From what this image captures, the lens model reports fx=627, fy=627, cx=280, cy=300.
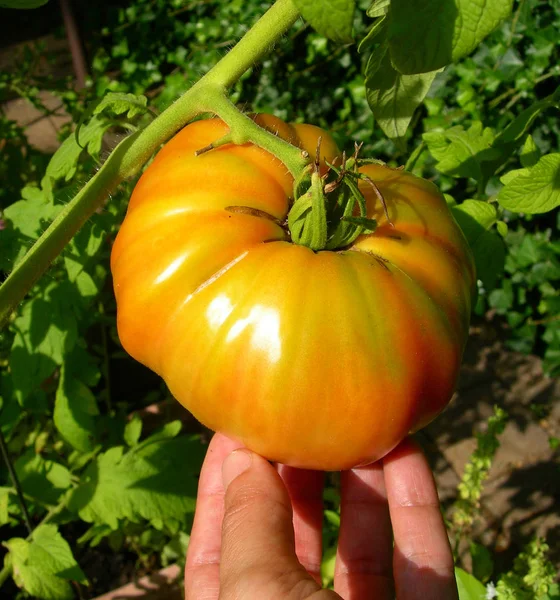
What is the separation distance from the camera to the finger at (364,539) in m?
1.22

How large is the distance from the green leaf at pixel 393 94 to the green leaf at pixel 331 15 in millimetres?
381

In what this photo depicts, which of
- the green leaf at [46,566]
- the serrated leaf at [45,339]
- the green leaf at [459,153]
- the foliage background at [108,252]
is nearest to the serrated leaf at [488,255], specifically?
the green leaf at [459,153]

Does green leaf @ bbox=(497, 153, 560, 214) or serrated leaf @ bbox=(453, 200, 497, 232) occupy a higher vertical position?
→ green leaf @ bbox=(497, 153, 560, 214)

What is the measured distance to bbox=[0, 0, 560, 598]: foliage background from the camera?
127cm

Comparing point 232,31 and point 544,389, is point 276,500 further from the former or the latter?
point 232,31

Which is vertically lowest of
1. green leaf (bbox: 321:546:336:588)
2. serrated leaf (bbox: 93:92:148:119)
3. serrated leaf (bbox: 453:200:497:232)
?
green leaf (bbox: 321:546:336:588)

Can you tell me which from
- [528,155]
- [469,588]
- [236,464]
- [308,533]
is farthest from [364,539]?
[528,155]

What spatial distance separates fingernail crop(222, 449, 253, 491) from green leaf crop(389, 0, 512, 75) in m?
0.62

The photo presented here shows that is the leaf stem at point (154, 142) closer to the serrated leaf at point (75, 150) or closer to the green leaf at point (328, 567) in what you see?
the serrated leaf at point (75, 150)

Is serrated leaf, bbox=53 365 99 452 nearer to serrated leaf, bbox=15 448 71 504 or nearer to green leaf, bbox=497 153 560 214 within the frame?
serrated leaf, bbox=15 448 71 504

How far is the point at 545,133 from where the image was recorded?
2.00 m

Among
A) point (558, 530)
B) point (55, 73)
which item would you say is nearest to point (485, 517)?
point (558, 530)

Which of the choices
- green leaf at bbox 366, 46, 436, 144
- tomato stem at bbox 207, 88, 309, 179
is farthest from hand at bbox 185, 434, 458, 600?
green leaf at bbox 366, 46, 436, 144

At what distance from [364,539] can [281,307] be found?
26.9 inches
